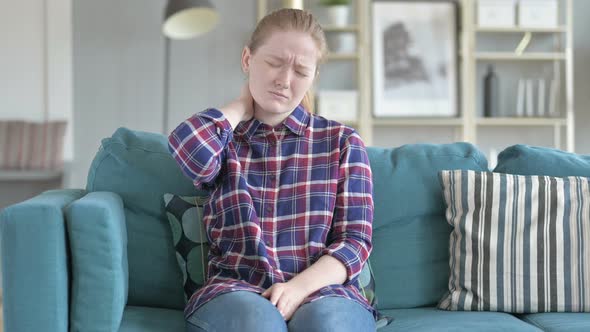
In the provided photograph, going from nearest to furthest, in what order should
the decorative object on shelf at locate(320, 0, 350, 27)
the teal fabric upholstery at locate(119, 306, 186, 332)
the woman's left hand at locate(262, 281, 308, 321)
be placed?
the woman's left hand at locate(262, 281, 308, 321) < the teal fabric upholstery at locate(119, 306, 186, 332) < the decorative object on shelf at locate(320, 0, 350, 27)

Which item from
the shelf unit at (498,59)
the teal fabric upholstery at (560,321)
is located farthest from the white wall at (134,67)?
the teal fabric upholstery at (560,321)

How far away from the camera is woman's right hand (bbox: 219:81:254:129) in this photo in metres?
1.88

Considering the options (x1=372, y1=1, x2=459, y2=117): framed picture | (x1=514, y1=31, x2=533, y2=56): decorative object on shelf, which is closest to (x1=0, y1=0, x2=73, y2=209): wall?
(x1=372, y1=1, x2=459, y2=117): framed picture

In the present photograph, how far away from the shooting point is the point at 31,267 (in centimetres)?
159

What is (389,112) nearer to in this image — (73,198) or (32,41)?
(32,41)

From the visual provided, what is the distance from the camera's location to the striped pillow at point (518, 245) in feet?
6.53

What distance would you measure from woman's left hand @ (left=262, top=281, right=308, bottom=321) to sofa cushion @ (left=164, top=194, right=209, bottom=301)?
295 mm

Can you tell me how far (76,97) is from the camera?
496 centimetres

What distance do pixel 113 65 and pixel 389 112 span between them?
181cm

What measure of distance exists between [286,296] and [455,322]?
456mm

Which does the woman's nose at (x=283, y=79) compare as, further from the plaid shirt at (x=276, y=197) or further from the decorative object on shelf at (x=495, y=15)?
the decorative object on shelf at (x=495, y=15)

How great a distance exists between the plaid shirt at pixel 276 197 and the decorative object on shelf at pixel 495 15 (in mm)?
3423

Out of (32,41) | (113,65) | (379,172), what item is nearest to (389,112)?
(113,65)

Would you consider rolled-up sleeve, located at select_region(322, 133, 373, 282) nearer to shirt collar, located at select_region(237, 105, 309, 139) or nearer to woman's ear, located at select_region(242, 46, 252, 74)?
shirt collar, located at select_region(237, 105, 309, 139)
